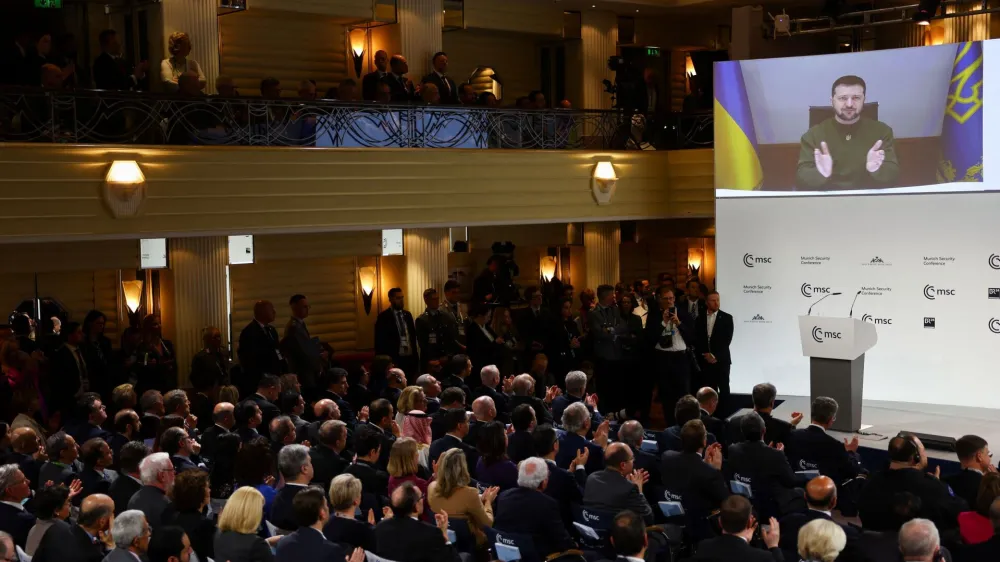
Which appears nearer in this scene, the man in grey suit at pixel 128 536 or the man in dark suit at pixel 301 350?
the man in grey suit at pixel 128 536

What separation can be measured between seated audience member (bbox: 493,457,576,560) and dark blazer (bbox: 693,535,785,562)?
1.07 m

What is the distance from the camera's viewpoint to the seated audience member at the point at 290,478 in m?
6.77

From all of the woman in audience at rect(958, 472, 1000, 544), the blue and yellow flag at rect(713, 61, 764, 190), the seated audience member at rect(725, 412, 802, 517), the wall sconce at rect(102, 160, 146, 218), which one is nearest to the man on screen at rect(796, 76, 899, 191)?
the blue and yellow flag at rect(713, 61, 764, 190)

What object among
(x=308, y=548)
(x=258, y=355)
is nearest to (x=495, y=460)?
(x=308, y=548)

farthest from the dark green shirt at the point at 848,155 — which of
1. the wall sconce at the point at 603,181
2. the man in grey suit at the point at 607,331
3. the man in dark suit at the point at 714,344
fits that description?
the wall sconce at the point at 603,181

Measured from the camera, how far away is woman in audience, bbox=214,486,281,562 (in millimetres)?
5922

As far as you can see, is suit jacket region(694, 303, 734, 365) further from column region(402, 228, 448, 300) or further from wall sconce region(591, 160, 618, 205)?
column region(402, 228, 448, 300)

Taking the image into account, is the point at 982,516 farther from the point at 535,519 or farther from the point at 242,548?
the point at 242,548

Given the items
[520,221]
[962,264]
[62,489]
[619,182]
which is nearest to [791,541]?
[62,489]

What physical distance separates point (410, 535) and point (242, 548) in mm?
843

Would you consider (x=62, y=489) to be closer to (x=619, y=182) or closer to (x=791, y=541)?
(x=791, y=541)

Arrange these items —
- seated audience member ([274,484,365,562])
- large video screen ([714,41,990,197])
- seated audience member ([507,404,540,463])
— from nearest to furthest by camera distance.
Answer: seated audience member ([274,484,365,562])
seated audience member ([507,404,540,463])
large video screen ([714,41,990,197])

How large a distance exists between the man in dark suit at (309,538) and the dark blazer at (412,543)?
26cm

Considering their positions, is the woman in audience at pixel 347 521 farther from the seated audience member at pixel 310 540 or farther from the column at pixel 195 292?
the column at pixel 195 292
